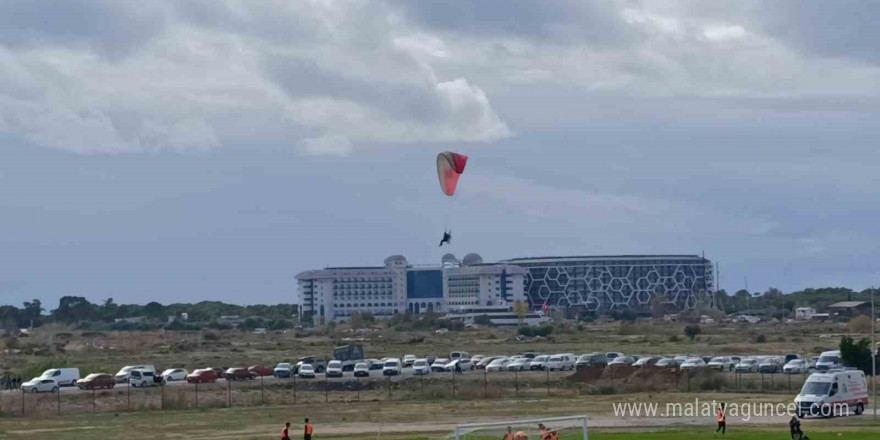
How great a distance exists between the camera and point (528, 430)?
3375 centimetres

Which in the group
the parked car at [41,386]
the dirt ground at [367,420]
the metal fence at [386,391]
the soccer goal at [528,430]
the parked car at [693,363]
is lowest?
the dirt ground at [367,420]

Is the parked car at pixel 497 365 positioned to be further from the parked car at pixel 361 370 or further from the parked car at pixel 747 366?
the parked car at pixel 747 366

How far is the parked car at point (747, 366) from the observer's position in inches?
3448

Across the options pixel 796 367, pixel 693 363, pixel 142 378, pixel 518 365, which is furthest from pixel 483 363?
pixel 142 378

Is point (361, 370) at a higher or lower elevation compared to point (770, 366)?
higher

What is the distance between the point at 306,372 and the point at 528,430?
57119 millimetres

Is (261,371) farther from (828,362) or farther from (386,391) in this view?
(828,362)

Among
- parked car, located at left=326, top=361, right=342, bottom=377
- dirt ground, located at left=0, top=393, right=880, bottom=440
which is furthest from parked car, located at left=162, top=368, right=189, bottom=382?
dirt ground, located at left=0, top=393, right=880, bottom=440

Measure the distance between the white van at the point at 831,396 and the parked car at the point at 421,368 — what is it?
4250cm

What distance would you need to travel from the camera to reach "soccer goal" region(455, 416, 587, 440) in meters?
33.4

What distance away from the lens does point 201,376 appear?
8719 centimetres

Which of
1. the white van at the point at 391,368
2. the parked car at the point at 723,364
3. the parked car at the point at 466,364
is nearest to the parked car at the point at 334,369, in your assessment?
the white van at the point at 391,368

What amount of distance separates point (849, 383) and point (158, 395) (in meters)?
39.7

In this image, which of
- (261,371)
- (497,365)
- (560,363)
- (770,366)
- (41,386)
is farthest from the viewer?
(497,365)
